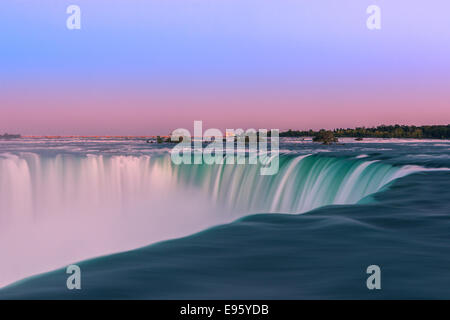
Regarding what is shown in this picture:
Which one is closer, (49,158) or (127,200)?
(127,200)

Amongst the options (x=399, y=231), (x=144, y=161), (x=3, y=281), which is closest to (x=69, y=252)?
(x=3, y=281)

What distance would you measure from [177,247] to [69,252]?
19026 mm

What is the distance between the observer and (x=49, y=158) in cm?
3791

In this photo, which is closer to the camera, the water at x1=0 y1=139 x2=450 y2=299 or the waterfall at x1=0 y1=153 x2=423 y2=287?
the water at x1=0 y1=139 x2=450 y2=299

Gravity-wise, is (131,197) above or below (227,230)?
below

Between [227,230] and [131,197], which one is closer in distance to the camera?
[227,230]

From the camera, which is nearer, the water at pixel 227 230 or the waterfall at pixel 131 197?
the water at pixel 227 230

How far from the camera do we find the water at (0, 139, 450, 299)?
19.1ft

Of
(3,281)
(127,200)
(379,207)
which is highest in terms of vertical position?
(379,207)

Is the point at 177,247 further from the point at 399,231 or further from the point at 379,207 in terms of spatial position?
the point at 379,207

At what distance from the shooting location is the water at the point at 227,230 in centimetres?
582

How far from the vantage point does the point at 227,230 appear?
865 cm
